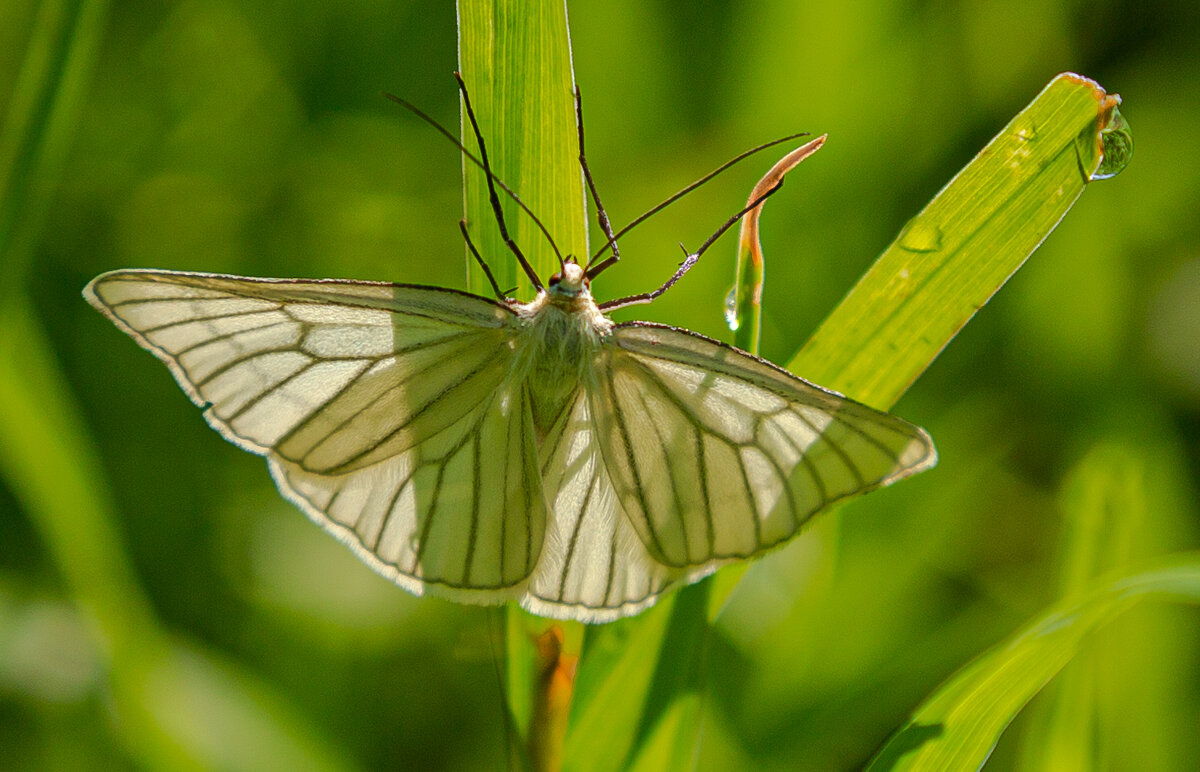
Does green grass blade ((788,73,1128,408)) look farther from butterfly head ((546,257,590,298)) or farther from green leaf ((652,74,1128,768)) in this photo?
butterfly head ((546,257,590,298))

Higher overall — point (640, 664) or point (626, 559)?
point (626, 559)

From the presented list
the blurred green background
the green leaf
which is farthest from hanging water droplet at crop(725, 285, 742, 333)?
the blurred green background

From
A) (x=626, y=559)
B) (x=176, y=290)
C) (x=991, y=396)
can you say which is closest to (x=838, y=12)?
(x=991, y=396)

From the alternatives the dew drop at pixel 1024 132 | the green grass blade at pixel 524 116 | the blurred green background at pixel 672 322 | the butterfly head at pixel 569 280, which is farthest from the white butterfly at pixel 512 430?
the blurred green background at pixel 672 322

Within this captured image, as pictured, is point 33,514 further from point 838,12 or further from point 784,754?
point 838,12

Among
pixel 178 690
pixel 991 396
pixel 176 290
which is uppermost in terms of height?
pixel 991 396

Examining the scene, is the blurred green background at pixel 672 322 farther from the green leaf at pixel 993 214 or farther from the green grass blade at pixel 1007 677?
the green leaf at pixel 993 214

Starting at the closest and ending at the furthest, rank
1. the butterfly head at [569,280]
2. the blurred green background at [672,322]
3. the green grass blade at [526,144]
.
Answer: the green grass blade at [526,144] < the butterfly head at [569,280] < the blurred green background at [672,322]
